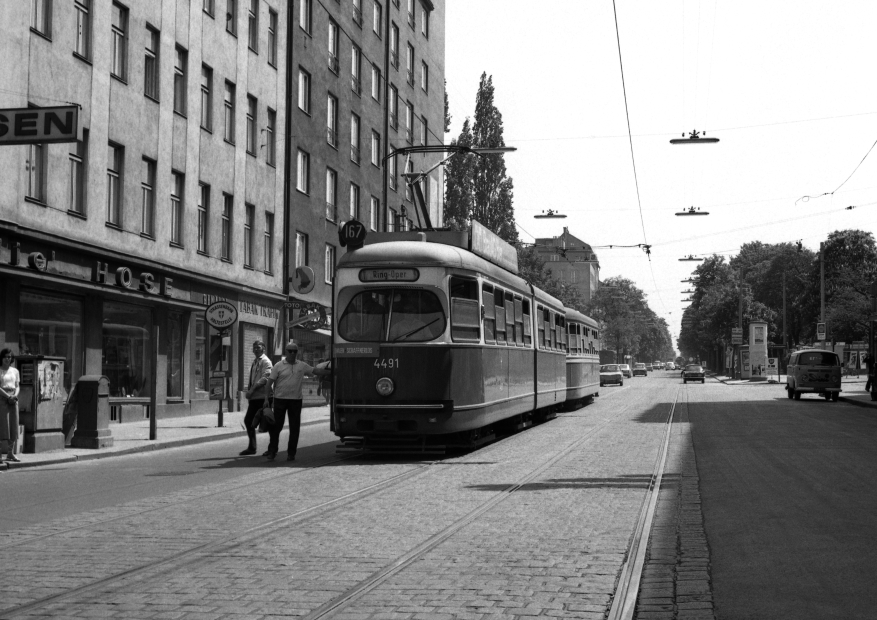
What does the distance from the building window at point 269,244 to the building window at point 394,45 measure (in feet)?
58.1

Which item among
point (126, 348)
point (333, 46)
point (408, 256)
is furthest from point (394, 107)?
point (408, 256)

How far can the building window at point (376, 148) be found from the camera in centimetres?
4766

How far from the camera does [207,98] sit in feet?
100

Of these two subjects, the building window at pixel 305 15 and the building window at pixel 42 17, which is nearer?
the building window at pixel 42 17

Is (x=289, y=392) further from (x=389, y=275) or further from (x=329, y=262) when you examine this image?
(x=329, y=262)

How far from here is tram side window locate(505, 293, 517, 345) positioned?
62.5 feet

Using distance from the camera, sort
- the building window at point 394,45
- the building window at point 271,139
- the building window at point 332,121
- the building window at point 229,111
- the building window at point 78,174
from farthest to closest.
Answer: the building window at point 394,45, the building window at point 332,121, the building window at point 271,139, the building window at point 229,111, the building window at point 78,174

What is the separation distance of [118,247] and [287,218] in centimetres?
1183

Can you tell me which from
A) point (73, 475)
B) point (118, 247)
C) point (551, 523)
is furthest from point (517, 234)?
point (551, 523)

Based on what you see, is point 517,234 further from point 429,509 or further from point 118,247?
point 429,509

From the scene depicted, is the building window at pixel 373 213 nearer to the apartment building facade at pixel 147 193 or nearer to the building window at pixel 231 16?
the apartment building facade at pixel 147 193

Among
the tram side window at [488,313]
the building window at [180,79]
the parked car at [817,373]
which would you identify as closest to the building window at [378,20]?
the building window at [180,79]

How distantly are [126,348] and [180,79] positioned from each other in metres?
7.41

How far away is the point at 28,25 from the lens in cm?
2130
